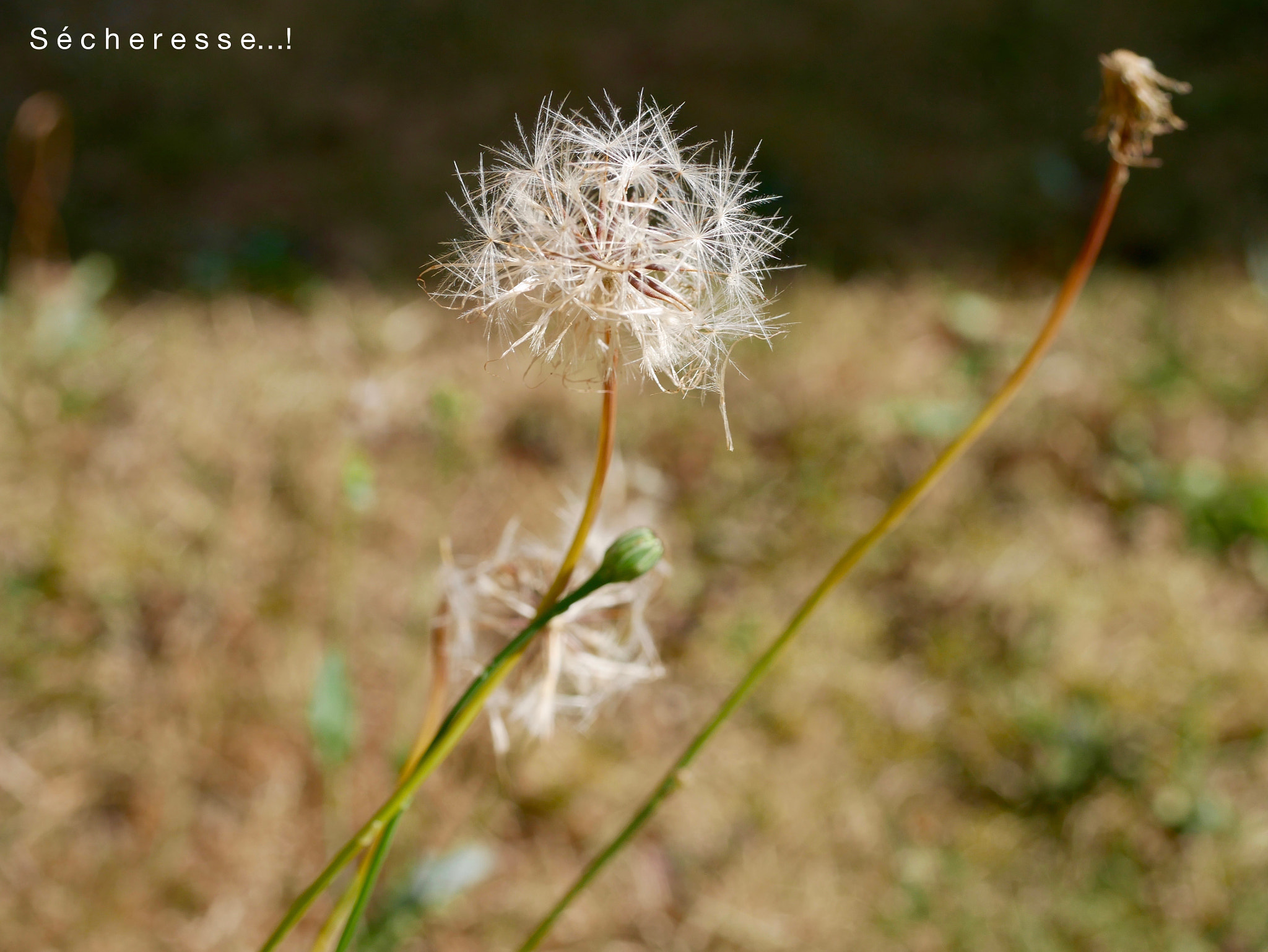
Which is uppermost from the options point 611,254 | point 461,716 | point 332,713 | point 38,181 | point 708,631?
point 611,254

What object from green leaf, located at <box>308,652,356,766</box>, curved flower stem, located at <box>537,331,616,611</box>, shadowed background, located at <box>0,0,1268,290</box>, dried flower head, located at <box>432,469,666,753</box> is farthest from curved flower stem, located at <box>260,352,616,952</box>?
shadowed background, located at <box>0,0,1268,290</box>

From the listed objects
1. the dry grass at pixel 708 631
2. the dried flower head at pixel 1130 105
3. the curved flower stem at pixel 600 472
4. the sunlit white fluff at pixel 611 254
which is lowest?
the dry grass at pixel 708 631

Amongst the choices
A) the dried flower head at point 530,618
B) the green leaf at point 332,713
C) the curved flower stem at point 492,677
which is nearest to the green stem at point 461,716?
the curved flower stem at point 492,677

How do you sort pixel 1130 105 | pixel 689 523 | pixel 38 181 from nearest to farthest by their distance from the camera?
pixel 1130 105
pixel 689 523
pixel 38 181

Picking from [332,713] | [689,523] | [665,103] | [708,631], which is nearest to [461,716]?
[332,713]

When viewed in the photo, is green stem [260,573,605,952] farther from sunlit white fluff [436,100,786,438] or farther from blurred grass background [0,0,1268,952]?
blurred grass background [0,0,1268,952]

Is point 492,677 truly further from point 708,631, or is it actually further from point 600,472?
point 708,631

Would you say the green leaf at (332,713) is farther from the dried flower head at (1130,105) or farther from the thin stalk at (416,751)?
the dried flower head at (1130,105)

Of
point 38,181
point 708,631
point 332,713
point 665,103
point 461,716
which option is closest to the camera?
point 461,716
